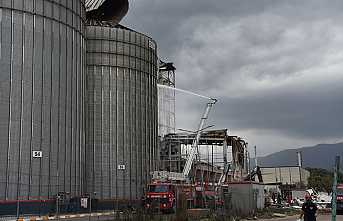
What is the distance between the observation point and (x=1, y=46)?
50.2 metres

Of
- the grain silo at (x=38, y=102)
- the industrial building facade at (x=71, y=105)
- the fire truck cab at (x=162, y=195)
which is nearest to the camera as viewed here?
the fire truck cab at (x=162, y=195)

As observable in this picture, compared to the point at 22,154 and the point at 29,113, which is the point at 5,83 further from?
the point at 22,154

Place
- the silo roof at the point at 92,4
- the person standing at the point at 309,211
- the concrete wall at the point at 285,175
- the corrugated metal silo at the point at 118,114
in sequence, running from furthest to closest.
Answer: the concrete wall at the point at 285,175, the silo roof at the point at 92,4, the corrugated metal silo at the point at 118,114, the person standing at the point at 309,211

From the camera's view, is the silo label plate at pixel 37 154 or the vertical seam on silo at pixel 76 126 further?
the vertical seam on silo at pixel 76 126

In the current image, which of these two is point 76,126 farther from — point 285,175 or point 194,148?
point 285,175

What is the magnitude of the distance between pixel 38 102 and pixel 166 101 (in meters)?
52.5

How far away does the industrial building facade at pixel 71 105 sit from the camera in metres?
50.2

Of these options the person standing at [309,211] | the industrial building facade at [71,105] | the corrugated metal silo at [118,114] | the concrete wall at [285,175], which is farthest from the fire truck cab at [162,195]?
the concrete wall at [285,175]

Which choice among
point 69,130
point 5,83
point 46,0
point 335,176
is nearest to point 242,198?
point 69,130

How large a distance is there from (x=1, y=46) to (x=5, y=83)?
11.6 ft

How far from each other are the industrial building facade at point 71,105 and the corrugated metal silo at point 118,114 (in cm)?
13

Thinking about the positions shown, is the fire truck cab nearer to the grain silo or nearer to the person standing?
the grain silo

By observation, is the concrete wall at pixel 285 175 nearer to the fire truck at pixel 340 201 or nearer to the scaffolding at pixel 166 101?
the scaffolding at pixel 166 101

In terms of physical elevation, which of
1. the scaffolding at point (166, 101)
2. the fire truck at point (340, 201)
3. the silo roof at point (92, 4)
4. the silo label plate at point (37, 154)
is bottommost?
the fire truck at point (340, 201)
